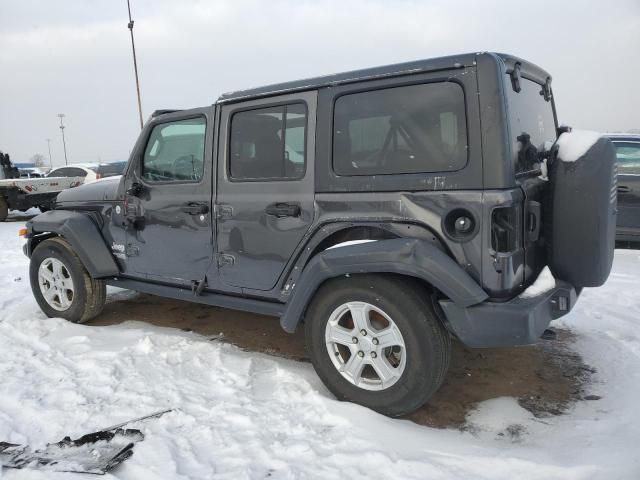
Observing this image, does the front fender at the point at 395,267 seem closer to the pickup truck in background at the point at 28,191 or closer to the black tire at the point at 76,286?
the black tire at the point at 76,286

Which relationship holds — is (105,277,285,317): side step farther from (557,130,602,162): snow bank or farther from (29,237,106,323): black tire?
(557,130,602,162): snow bank

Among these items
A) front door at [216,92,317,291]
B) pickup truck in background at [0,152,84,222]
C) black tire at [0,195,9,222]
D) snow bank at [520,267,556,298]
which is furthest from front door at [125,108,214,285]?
black tire at [0,195,9,222]

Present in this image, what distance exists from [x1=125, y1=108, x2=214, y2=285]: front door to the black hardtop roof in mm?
427

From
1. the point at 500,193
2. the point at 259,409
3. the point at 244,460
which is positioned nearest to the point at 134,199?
the point at 259,409

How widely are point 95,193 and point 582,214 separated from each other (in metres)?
3.85

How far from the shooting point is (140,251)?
4.08 meters

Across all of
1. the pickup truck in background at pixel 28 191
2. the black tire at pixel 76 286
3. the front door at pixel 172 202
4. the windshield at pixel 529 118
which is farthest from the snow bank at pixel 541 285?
the pickup truck in background at pixel 28 191

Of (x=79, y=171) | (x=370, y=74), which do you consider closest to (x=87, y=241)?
(x=370, y=74)

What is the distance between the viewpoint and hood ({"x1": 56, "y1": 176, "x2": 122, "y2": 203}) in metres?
4.24

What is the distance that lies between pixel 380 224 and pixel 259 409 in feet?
4.24

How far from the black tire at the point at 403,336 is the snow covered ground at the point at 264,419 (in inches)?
3.8

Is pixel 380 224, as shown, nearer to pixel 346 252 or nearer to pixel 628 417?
pixel 346 252

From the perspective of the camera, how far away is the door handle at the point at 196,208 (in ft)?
11.7

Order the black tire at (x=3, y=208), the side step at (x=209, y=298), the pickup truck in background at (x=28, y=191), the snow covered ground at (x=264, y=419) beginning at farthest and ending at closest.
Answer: the black tire at (x=3, y=208) < the pickup truck in background at (x=28, y=191) < the side step at (x=209, y=298) < the snow covered ground at (x=264, y=419)
